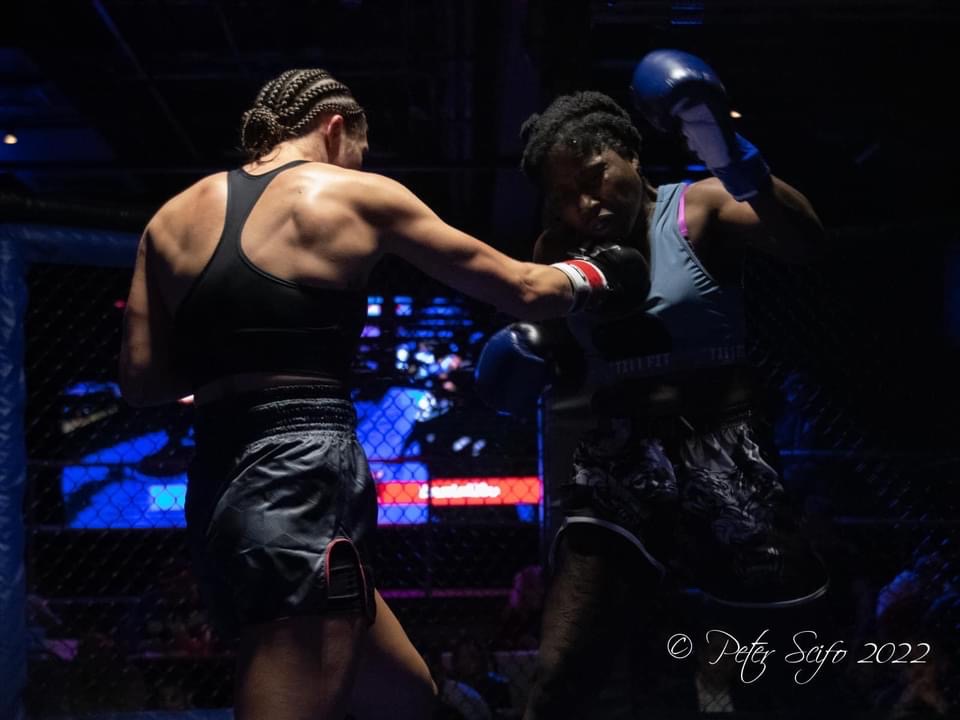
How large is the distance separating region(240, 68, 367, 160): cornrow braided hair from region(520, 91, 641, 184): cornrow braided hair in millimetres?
469

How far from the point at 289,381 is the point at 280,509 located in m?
0.18

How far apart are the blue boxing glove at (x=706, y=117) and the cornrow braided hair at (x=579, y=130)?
0.19 metres

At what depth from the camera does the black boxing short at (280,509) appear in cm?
125

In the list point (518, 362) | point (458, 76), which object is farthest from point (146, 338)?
point (458, 76)

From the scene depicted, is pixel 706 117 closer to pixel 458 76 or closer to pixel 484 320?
pixel 458 76

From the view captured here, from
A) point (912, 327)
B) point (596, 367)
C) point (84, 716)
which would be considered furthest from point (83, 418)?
point (596, 367)

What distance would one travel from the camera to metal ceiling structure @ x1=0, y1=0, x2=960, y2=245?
15.2ft

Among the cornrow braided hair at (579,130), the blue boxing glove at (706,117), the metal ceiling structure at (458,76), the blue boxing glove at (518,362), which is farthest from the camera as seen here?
the metal ceiling structure at (458,76)

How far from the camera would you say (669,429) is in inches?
69.2

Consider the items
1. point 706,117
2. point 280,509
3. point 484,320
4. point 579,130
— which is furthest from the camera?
point 484,320

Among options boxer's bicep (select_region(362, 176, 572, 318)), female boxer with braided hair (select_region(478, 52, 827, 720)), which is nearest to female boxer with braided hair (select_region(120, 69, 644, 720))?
boxer's bicep (select_region(362, 176, 572, 318))

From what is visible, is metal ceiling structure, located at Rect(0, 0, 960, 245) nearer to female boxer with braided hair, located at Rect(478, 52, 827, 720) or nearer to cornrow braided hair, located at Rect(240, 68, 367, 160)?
female boxer with braided hair, located at Rect(478, 52, 827, 720)

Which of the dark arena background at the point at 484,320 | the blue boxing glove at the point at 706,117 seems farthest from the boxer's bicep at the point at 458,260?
the dark arena background at the point at 484,320

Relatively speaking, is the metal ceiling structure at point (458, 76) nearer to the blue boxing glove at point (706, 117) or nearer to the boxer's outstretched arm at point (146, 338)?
the blue boxing glove at point (706, 117)
